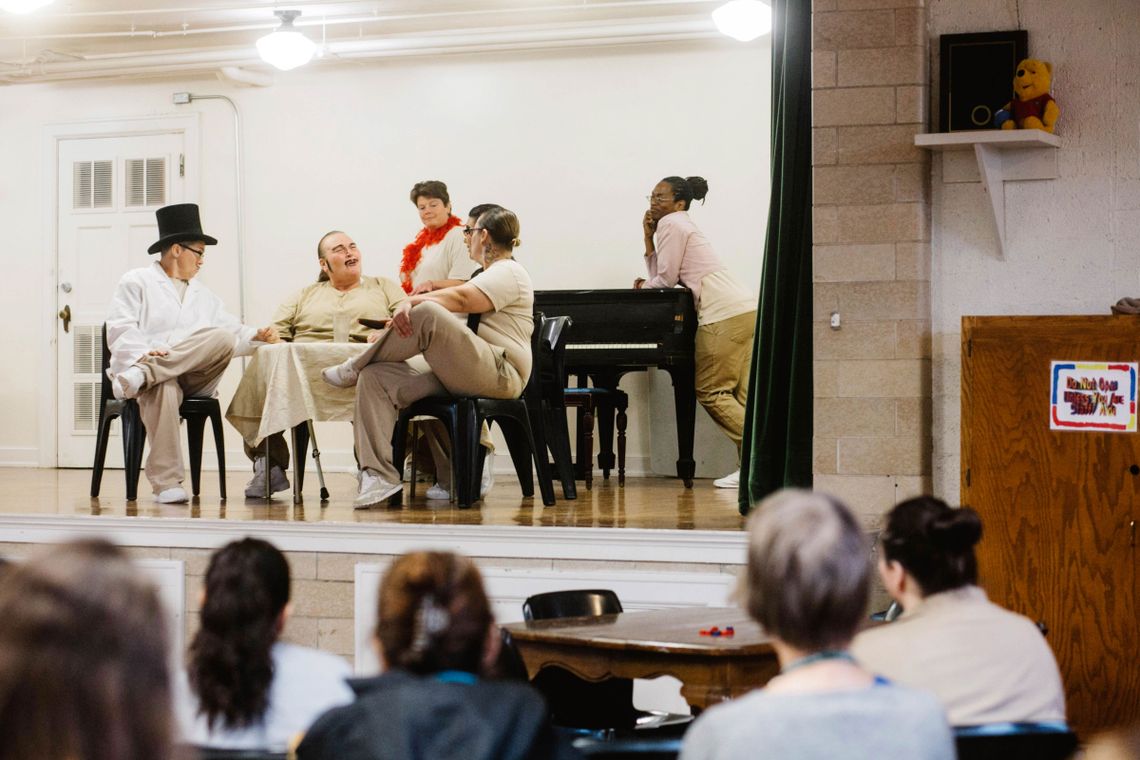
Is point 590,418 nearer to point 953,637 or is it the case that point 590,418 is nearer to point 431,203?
point 431,203

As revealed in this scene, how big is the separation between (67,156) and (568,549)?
601 centimetres

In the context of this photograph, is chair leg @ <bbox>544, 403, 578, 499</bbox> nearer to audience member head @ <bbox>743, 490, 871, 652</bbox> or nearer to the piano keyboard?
the piano keyboard

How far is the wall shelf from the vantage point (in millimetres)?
4136

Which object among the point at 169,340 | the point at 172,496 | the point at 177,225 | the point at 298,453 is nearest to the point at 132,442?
the point at 172,496

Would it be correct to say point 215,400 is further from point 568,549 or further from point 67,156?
point 67,156

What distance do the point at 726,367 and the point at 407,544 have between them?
2.71 metres

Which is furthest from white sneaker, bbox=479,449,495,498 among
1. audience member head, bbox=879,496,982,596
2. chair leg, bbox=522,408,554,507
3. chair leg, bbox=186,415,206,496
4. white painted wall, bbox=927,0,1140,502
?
audience member head, bbox=879,496,982,596

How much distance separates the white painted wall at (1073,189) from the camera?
418 cm

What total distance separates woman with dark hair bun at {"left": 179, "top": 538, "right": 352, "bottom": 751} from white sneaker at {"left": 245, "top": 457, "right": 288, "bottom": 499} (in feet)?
12.7

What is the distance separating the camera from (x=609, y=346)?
276 inches

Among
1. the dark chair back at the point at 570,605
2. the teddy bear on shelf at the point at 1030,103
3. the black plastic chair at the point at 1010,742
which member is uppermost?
the teddy bear on shelf at the point at 1030,103

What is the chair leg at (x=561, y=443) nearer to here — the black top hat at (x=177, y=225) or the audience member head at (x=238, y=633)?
the black top hat at (x=177, y=225)

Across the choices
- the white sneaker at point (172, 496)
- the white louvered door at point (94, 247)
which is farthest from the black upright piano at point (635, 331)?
the white louvered door at point (94, 247)

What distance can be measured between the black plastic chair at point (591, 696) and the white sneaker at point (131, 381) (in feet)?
8.85
